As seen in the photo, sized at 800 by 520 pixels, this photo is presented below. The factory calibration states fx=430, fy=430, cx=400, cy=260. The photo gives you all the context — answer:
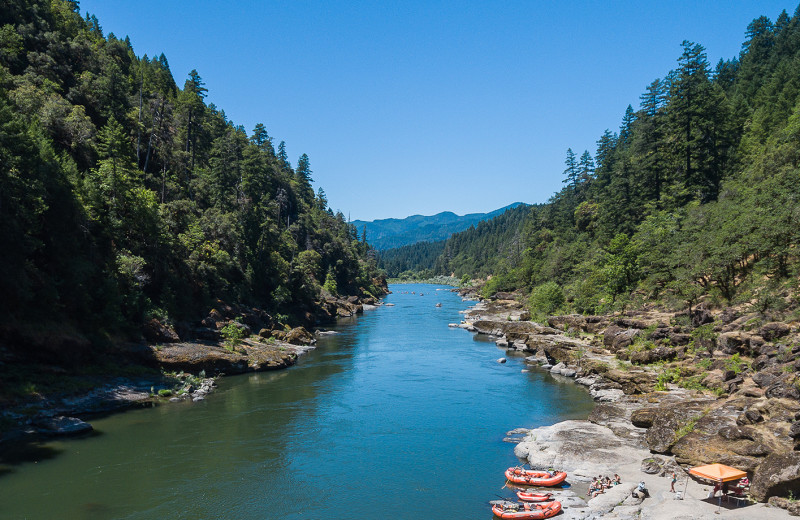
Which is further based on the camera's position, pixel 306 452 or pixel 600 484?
pixel 306 452

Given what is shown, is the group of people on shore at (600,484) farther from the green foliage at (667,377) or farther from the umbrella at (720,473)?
the green foliage at (667,377)

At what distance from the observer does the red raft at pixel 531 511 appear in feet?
55.4

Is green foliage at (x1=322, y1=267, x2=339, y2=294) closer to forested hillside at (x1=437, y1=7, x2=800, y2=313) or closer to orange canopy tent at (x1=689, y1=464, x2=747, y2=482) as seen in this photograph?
forested hillside at (x1=437, y1=7, x2=800, y2=313)

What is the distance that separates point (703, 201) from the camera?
A: 178 feet

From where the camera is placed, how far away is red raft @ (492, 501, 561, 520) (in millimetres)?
16875

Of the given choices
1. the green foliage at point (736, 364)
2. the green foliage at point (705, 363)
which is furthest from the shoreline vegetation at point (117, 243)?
the green foliage at point (736, 364)

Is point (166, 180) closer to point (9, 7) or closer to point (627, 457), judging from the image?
point (9, 7)

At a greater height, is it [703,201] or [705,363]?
[703,201]

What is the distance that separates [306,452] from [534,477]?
1240cm

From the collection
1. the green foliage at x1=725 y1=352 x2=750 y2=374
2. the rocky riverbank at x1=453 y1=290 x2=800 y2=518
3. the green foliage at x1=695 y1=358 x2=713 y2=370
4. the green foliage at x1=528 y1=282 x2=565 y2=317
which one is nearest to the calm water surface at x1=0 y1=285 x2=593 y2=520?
the rocky riverbank at x1=453 y1=290 x2=800 y2=518

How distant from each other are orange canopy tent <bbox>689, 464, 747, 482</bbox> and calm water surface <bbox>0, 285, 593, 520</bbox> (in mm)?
7763

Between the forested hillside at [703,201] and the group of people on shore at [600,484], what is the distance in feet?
68.7

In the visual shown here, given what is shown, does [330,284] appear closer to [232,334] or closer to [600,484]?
[232,334]

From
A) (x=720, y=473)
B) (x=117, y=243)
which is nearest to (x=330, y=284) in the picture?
(x=117, y=243)
